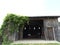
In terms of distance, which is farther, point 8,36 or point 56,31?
point 56,31

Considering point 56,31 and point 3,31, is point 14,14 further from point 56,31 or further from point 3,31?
point 56,31

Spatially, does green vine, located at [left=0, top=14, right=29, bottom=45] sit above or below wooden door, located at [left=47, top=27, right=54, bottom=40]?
above

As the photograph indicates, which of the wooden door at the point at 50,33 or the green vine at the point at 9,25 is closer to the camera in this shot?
the green vine at the point at 9,25

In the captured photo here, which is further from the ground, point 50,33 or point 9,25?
point 9,25

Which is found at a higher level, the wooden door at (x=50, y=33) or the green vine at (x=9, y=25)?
the green vine at (x=9, y=25)

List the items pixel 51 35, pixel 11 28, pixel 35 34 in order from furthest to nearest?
pixel 35 34
pixel 51 35
pixel 11 28

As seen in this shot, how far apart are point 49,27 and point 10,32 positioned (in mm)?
4455

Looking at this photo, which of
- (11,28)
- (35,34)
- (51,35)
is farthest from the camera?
(35,34)

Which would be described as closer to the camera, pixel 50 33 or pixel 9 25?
pixel 9 25

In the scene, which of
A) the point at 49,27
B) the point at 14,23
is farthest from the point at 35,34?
the point at 14,23

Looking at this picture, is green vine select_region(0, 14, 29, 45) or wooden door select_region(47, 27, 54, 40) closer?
green vine select_region(0, 14, 29, 45)

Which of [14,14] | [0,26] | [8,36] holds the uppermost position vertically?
[14,14]

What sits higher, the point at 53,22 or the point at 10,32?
the point at 53,22

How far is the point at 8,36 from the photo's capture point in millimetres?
16172
